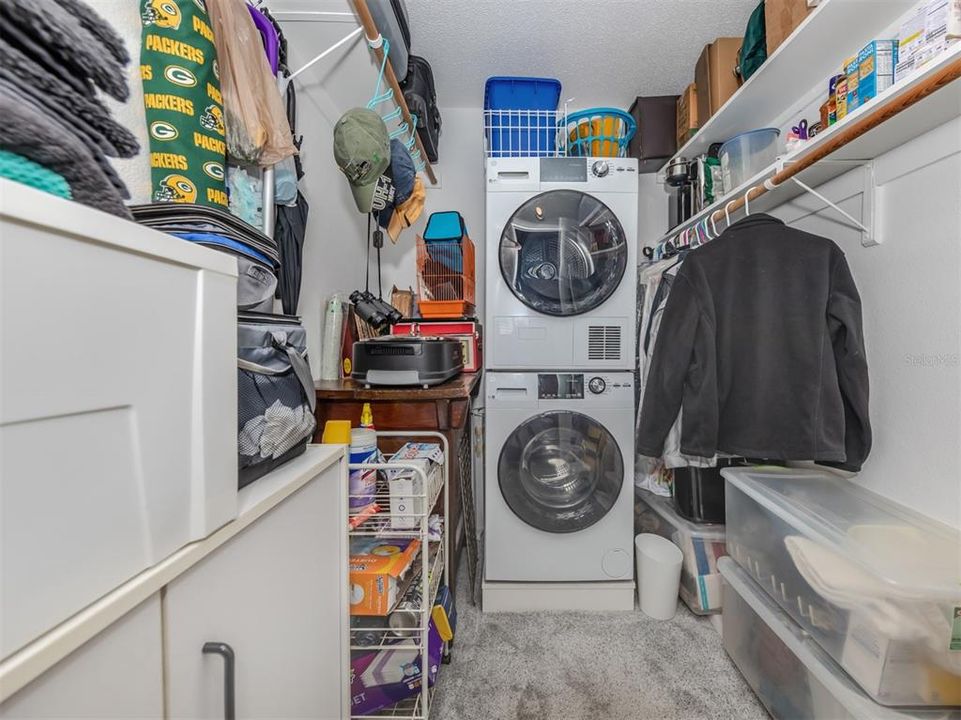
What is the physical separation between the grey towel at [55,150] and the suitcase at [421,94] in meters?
1.75

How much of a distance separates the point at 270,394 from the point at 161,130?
522 mm

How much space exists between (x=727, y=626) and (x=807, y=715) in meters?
0.41

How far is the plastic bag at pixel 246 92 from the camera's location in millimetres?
848

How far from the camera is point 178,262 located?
44 cm

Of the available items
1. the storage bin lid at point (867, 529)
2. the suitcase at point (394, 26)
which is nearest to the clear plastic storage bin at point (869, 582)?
the storage bin lid at point (867, 529)

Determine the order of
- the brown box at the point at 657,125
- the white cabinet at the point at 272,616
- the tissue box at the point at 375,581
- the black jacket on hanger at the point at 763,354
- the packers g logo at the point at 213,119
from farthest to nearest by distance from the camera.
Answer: the brown box at the point at 657,125
the black jacket on hanger at the point at 763,354
the tissue box at the point at 375,581
the packers g logo at the point at 213,119
the white cabinet at the point at 272,616

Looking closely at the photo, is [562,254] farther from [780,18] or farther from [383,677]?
[383,677]

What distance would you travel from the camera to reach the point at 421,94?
1919mm

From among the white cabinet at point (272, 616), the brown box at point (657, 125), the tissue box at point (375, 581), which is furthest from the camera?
the brown box at point (657, 125)

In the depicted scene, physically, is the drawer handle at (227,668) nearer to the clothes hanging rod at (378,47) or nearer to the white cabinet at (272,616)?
the white cabinet at (272,616)

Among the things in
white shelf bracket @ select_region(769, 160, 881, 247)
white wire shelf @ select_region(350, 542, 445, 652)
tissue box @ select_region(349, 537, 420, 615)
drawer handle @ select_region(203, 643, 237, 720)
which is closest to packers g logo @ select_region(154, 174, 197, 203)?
drawer handle @ select_region(203, 643, 237, 720)

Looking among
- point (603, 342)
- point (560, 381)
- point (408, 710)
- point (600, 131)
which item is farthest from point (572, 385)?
point (408, 710)

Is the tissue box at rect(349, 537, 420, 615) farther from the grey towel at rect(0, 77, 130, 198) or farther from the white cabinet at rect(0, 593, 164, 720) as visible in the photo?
the grey towel at rect(0, 77, 130, 198)

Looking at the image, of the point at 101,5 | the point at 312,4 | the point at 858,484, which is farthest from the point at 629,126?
the point at 101,5
